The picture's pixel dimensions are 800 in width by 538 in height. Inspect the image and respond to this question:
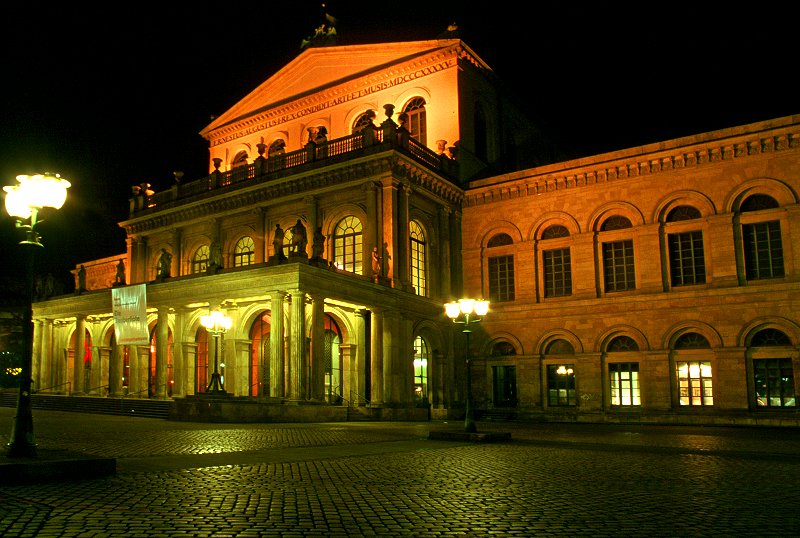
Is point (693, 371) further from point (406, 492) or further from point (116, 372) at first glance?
point (116, 372)

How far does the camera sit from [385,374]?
2784 centimetres

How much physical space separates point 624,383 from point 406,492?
22.6m

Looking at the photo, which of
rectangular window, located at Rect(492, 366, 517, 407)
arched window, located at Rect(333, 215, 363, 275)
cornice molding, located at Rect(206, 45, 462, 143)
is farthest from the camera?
cornice molding, located at Rect(206, 45, 462, 143)

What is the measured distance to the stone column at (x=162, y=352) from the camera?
94.1 feet

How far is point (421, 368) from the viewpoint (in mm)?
31359

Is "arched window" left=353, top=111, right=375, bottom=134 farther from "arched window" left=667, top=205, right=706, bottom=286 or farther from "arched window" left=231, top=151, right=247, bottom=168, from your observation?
"arched window" left=667, top=205, right=706, bottom=286

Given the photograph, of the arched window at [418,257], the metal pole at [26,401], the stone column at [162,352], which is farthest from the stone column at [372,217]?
the metal pole at [26,401]

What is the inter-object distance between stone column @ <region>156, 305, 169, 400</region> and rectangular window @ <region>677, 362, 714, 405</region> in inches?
813

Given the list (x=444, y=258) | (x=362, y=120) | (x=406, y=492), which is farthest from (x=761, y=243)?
(x=406, y=492)

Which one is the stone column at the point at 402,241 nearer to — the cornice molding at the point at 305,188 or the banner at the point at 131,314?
the cornice molding at the point at 305,188

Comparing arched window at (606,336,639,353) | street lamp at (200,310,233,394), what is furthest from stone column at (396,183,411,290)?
arched window at (606,336,639,353)

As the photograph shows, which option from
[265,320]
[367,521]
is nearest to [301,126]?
[265,320]

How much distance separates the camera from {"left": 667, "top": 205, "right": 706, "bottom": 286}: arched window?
93.3 ft

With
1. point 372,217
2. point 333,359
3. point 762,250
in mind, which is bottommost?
point 333,359
